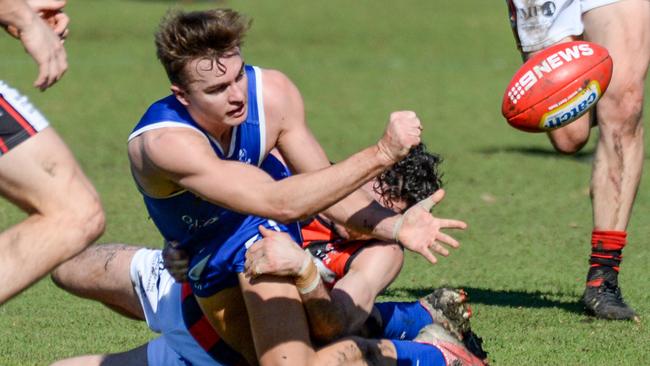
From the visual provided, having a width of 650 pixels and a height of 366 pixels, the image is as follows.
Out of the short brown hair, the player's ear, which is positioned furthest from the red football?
the player's ear

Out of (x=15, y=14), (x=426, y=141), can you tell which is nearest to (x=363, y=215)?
(x=15, y=14)

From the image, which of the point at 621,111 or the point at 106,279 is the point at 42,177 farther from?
the point at 621,111

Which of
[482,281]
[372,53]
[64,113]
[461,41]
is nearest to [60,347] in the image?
[482,281]

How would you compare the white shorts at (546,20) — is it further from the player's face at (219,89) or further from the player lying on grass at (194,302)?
the player's face at (219,89)

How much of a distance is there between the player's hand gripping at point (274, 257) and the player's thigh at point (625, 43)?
222 cm

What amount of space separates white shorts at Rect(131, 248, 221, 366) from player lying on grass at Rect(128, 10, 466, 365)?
17 centimetres

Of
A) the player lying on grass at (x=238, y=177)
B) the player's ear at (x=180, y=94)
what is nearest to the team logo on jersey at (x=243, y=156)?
the player lying on grass at (x=238, y=177)

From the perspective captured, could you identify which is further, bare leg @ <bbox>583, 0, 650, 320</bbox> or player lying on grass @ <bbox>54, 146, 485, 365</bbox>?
bare leg @ <bbox>583, 0, 650, 320</bbox>

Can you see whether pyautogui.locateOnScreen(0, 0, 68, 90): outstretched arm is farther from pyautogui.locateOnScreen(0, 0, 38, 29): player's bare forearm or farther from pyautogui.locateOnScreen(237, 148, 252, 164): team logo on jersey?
pyautogui.locateOnScreen(237, 148, 252, 164): team logo on jersey

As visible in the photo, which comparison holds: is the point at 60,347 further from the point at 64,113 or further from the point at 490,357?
the point at 64,113

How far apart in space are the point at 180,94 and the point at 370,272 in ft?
3.73

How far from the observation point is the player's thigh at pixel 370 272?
5199 millimetres

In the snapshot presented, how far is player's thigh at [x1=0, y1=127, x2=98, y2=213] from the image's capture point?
3961 millimetres

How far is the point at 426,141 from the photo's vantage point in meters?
11.3
